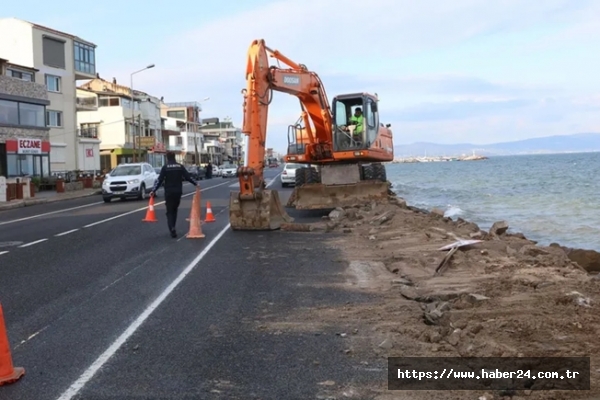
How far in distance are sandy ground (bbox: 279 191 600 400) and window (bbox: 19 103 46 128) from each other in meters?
35.8

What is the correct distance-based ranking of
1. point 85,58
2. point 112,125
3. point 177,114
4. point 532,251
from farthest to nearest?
point 177,114 < point 112,125 < point 85,58 < point 532,251

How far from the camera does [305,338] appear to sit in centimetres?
681

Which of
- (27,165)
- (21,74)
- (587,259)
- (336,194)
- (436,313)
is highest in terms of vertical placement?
(21,74)

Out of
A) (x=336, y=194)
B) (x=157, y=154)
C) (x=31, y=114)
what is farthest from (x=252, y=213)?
(x=157, y=154)

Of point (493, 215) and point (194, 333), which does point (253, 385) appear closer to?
point (194, 333)

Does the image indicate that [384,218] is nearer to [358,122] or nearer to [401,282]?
[358,122]

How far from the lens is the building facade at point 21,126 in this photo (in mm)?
40625

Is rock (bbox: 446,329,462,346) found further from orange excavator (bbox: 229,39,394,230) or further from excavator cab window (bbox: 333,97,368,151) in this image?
excavator cab window (bbox: 333,97,368,151)

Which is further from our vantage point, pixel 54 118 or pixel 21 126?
pixel 54 118

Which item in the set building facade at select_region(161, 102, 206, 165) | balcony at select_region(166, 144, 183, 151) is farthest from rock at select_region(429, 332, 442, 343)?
building facade at select_region(161, 102, 206, 165)

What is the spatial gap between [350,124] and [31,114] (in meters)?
28.9

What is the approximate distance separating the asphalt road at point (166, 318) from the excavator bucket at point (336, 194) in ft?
21.7

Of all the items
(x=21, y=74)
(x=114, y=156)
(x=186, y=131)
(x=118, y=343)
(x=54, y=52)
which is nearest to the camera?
(x=118, y=343)

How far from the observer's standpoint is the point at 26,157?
43344 millimetres
